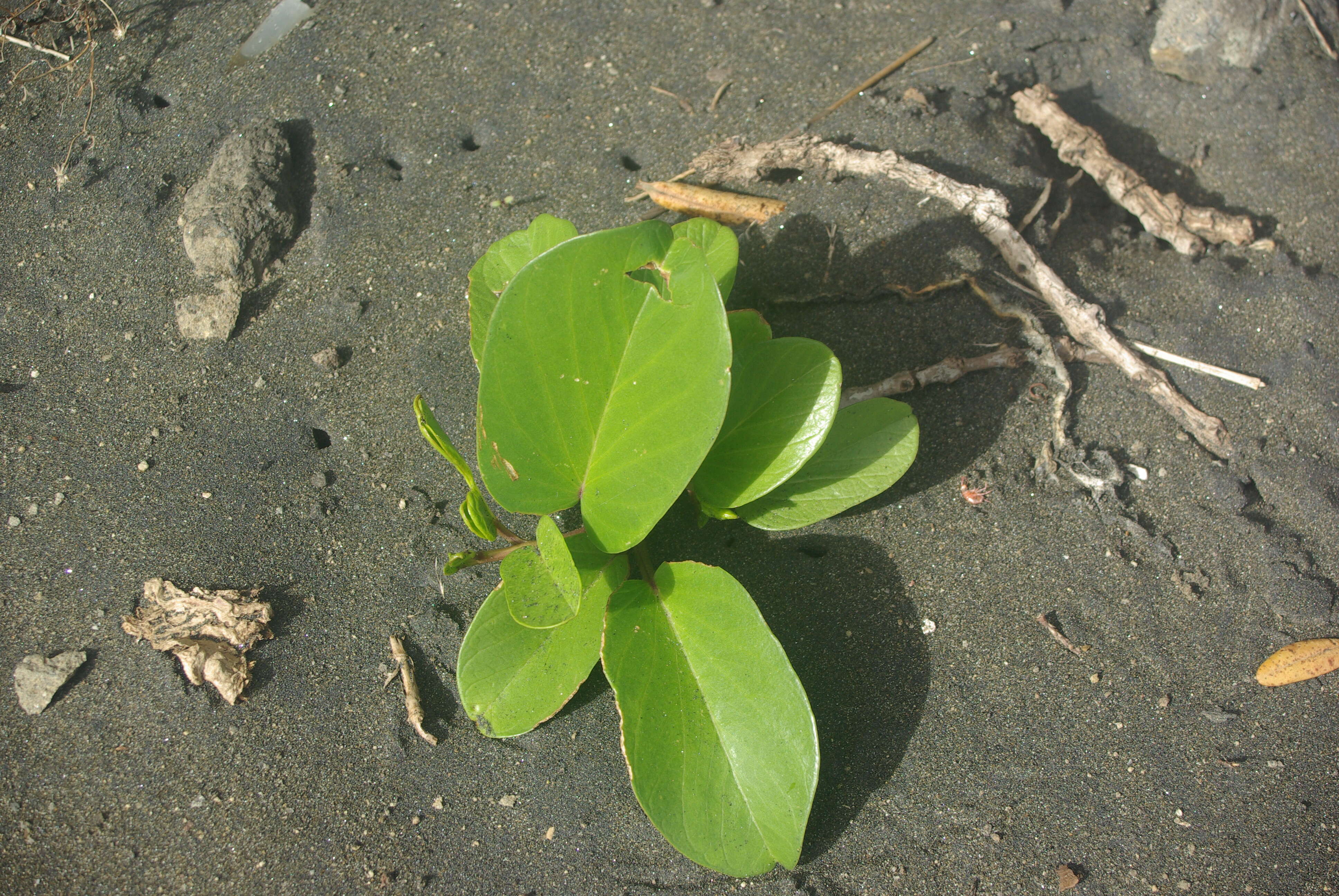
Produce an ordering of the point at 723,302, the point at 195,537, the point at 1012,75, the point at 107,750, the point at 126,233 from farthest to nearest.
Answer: the point at 1012,75, the point at 126,233, the point at 195,537, the point at 107,750, the point at 723,302

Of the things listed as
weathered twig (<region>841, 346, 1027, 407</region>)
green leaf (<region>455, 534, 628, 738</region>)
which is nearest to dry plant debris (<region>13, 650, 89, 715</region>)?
green leaf (<region>455, 534, 628, 738</region>)

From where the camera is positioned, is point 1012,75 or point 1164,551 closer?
point 1164,551

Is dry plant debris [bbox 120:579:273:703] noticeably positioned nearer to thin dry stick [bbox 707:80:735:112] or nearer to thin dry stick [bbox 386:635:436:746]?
thin dry stick [bbox 386:635:436:746]

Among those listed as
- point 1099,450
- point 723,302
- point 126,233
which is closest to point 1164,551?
point 1099,450

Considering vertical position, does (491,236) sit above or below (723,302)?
below

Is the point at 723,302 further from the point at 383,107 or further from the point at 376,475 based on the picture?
the point at 383,107

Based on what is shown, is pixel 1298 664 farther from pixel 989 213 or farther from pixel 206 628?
pixel 206 628

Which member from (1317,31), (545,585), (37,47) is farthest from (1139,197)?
(37,47)
